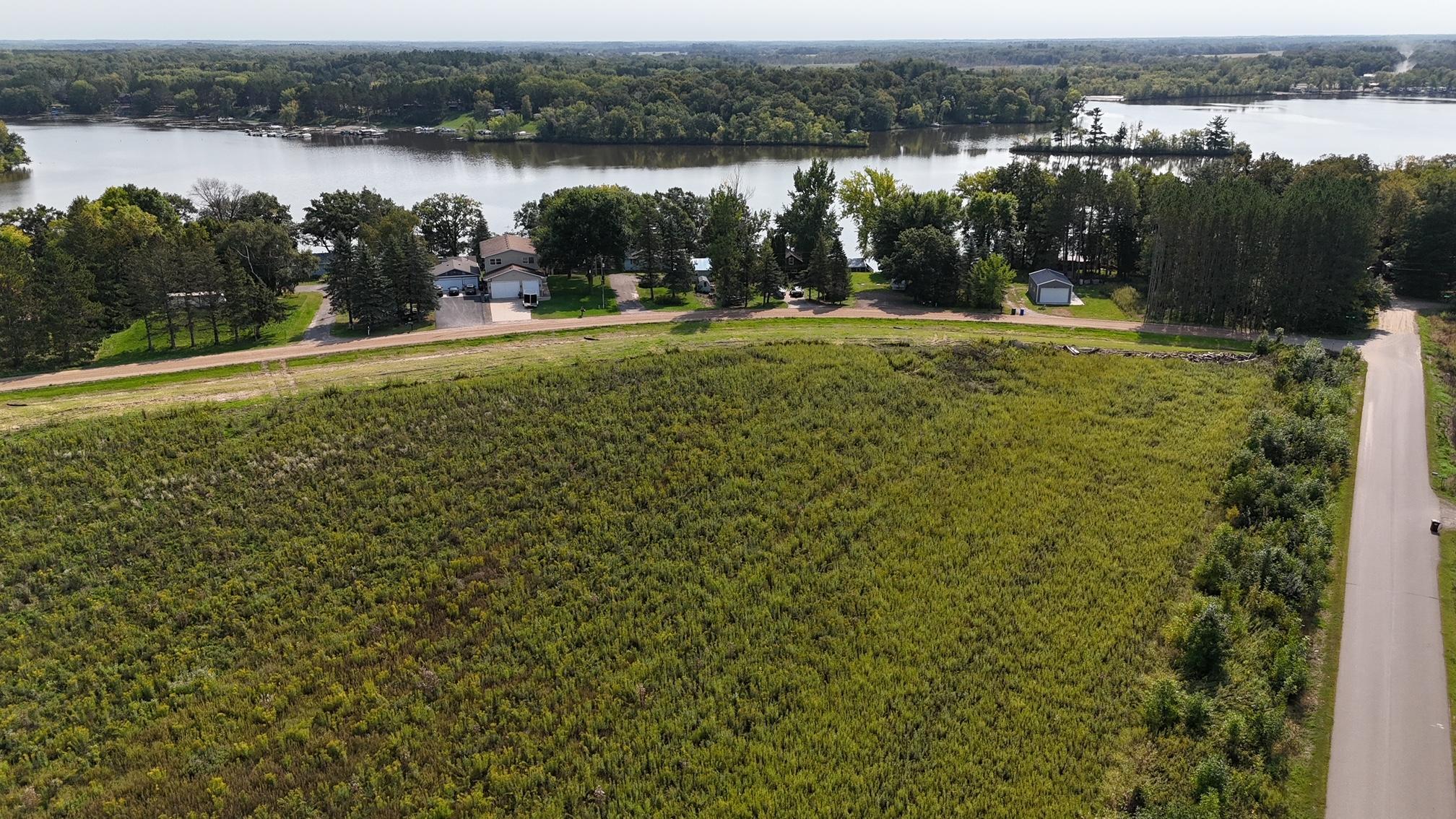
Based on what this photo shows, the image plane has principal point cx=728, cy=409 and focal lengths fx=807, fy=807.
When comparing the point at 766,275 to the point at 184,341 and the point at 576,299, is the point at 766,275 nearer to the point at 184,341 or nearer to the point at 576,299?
the point at 576,299

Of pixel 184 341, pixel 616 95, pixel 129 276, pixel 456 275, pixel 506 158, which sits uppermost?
pixel 616 95

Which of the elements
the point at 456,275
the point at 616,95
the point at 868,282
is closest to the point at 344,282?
the point at 456,275

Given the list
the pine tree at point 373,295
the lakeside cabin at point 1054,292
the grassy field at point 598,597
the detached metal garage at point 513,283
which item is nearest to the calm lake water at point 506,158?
the detached metal garage at point 513,283

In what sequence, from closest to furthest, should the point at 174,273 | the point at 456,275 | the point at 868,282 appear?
the point at 174,273, the point at 456,275, the point at 868,282

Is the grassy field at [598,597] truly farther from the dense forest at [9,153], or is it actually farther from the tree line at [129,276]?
the dense forest at [9,153]

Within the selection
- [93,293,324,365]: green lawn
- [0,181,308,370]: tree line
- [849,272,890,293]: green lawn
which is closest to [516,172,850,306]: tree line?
[849,272,890,293]: green lawn
